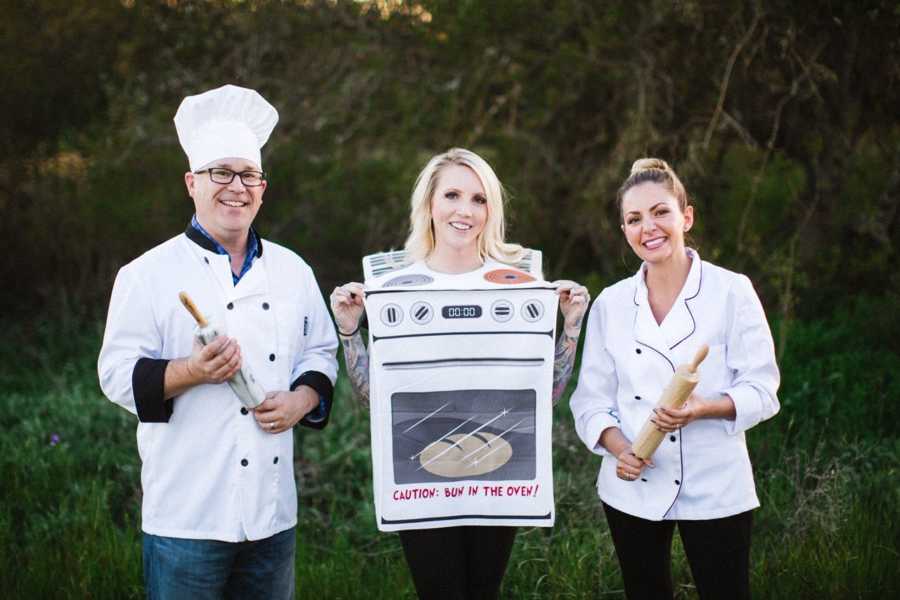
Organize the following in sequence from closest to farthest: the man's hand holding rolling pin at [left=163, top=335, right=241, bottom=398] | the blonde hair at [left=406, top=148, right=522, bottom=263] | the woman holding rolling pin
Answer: the man's hand holding rolling pin at [left=163, top=335, right=241, bottom=398], the woman holding rolling pin, the blonde hair at [left=406, top=148, right=522, bottom=263]

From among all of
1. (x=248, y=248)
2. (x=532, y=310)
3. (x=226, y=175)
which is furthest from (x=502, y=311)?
(x=226, y=175)

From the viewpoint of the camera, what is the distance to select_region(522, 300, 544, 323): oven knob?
10.6 ft

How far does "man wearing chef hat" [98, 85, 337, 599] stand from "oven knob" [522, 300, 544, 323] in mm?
757

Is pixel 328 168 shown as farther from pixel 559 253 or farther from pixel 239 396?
pixel 239 396

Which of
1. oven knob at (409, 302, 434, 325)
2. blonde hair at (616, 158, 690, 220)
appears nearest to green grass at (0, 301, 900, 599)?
oven knob at (409, 302, 434, 325)

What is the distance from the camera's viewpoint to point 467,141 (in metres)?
8.71

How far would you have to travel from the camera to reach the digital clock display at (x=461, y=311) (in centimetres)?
321

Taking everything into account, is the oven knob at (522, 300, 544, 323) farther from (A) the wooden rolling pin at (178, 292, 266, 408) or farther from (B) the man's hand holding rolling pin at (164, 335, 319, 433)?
(A) the wooden rolling pin at (178, 292, 266, 408)

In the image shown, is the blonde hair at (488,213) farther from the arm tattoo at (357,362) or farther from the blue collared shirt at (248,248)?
the blue collared shirt at (248,248)

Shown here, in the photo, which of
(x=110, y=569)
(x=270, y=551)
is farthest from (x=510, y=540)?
(x=110, y=569)

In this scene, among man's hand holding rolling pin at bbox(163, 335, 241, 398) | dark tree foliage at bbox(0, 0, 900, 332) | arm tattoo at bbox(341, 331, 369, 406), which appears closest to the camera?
man's hand holding rolling pin at bbox(163, 335, 241, 398)

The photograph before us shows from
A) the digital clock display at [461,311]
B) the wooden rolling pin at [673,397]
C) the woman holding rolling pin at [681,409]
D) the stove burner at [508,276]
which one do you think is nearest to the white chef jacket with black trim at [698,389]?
the woman holding rolling pin at [681,409]

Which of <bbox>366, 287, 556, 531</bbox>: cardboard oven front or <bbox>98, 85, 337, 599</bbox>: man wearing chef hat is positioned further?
<bbox>366, 287, 556, 531</bbox>: cardboard oven front

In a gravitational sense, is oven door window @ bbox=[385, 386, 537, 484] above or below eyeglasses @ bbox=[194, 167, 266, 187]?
below
